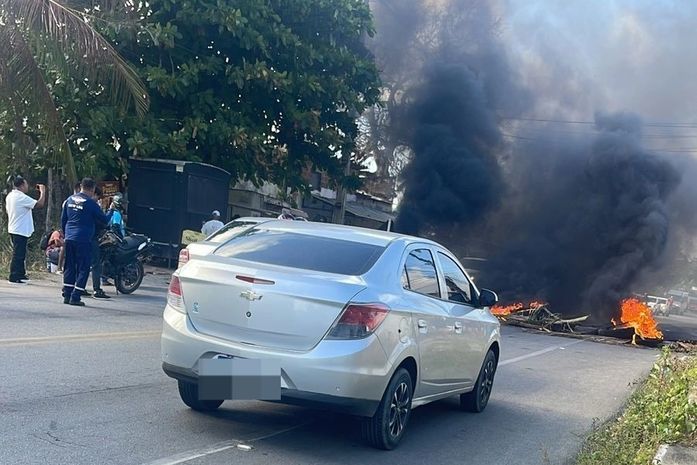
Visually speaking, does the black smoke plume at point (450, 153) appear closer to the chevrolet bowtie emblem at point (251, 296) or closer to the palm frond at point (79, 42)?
the palm frond at point (79, 42)

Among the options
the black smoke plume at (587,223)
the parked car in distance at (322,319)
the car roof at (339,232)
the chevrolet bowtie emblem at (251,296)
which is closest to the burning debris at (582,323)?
the black smoke plume at (587,223)

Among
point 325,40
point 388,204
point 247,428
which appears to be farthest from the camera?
point 388,204

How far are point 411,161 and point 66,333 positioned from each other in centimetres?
2744

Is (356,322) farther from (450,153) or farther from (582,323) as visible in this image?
(450,153)

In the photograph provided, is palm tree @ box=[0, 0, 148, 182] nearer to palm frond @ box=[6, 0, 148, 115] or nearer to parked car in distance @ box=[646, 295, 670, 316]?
palm frond @ box=[6, 0, 148, 115]

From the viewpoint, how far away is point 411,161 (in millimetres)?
36000

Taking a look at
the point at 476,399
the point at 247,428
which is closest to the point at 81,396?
the point at 247,428

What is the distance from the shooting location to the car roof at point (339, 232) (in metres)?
6.53

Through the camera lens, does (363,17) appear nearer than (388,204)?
Yes

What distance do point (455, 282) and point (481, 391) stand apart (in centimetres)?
137

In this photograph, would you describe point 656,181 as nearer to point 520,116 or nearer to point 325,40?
point 520,116

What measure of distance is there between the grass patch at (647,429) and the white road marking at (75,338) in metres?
5.61

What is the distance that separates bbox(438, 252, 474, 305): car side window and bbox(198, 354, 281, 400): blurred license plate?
88.9 inches

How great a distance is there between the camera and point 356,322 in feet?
18.2
